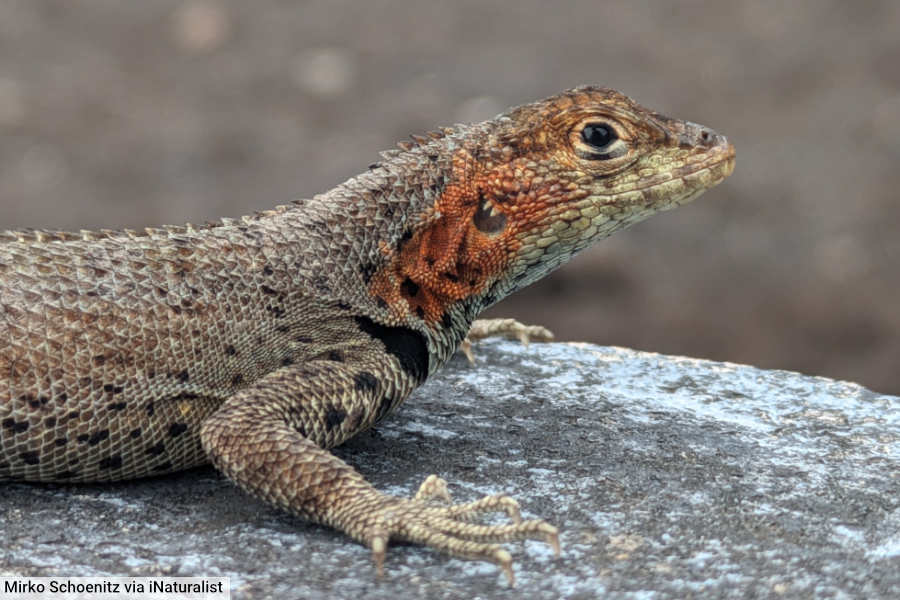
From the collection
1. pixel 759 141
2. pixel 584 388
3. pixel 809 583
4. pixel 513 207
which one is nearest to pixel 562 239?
pixel 513 207

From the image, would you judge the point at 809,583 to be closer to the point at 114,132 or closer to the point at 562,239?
the point at 562,239

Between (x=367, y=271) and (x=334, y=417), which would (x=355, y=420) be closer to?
(x=334, y=417)

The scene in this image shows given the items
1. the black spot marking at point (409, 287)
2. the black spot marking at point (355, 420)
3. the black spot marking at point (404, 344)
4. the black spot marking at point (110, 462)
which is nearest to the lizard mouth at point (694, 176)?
the black spot marking at point (409, 287)

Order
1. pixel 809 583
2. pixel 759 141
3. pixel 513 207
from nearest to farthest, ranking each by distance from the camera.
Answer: pixel 809 583 → pixel 513 207 → pixel 759 141

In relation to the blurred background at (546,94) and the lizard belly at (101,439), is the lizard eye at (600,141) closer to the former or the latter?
the lizard belly at (101,439)

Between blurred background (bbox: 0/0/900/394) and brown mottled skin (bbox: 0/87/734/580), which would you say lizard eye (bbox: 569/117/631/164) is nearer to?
brown mottled skin (bbox: 0/87/734/580)

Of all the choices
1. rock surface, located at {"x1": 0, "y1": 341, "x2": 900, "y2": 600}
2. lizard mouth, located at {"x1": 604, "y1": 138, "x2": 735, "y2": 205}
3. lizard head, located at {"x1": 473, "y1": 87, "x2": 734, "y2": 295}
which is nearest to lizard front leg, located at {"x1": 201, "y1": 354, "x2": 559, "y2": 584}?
→ rock surface, located at {"x1": 0, "y1": 341, "x2": 900, "y2": 600}
